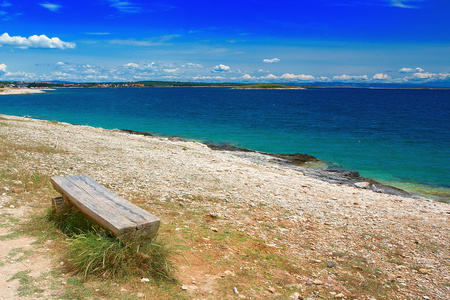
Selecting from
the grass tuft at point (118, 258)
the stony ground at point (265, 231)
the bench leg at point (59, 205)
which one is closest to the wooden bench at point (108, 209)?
the bench leg at point (59, 205)

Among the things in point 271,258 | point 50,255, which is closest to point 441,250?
point 271,258

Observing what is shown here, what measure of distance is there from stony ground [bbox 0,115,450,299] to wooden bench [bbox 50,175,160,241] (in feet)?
3.32

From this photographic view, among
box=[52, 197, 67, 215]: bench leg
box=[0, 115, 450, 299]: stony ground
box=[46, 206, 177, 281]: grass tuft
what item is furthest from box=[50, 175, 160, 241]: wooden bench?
box=[0, 115, 450, 299]: stony ground

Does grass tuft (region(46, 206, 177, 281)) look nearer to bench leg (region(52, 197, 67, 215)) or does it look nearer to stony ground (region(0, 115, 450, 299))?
stony ground (region(0, 115, 450, 299))

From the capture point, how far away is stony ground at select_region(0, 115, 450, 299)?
622 centimetres

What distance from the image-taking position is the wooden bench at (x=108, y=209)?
5660mm

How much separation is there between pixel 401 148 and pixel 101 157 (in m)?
32.0

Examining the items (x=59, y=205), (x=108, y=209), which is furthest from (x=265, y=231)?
(x=59, y=205)

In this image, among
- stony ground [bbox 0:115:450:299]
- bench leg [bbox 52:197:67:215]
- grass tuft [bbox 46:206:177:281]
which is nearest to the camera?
grass tuft [bbox 46:206:177:281]

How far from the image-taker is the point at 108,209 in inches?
249

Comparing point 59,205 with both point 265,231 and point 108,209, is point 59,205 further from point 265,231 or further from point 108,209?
point 265,231

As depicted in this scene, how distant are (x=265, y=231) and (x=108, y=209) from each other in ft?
15.0

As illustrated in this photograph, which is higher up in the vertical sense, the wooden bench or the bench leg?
the wooden bench

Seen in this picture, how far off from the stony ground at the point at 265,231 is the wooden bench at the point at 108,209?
39.8 inches
